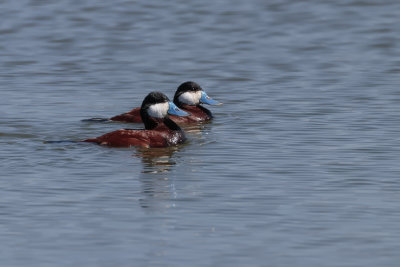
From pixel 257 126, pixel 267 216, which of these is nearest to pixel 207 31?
pixel 257 126

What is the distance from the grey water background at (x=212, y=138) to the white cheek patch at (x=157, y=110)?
562 millimetres

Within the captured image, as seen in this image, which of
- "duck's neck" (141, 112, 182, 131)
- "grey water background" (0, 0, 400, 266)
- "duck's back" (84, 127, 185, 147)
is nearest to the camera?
"grey water background" (0, 0, 400, 266)

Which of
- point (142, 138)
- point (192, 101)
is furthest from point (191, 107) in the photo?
point (142, 138)

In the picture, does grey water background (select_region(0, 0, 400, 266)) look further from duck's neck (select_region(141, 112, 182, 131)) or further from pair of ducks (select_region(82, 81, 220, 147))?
duck's neck (select_region(141, 112, 182, 131))

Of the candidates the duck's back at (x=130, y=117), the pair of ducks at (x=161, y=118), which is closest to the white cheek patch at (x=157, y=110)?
the pair of ducks at (x=161, y=118)

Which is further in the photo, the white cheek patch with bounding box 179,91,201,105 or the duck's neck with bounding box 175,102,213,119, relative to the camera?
the white cheek patch with bounding box 179,91,201,105

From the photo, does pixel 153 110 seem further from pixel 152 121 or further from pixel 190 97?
pixel 190 97

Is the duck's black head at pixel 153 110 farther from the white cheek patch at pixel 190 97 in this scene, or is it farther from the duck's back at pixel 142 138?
the white cheek patch at pixel 190 97

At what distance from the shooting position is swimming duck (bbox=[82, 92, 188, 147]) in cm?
1394

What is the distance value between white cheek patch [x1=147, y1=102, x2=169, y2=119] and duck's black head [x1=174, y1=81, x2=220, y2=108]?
234 centimetres

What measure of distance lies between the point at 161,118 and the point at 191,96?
2502mm

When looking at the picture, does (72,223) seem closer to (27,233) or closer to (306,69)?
(27,233)

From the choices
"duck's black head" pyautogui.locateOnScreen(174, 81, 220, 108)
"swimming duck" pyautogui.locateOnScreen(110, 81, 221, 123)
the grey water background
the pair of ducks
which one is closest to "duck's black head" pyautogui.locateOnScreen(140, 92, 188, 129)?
the pair of ducks

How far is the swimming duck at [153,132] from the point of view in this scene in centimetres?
1394
